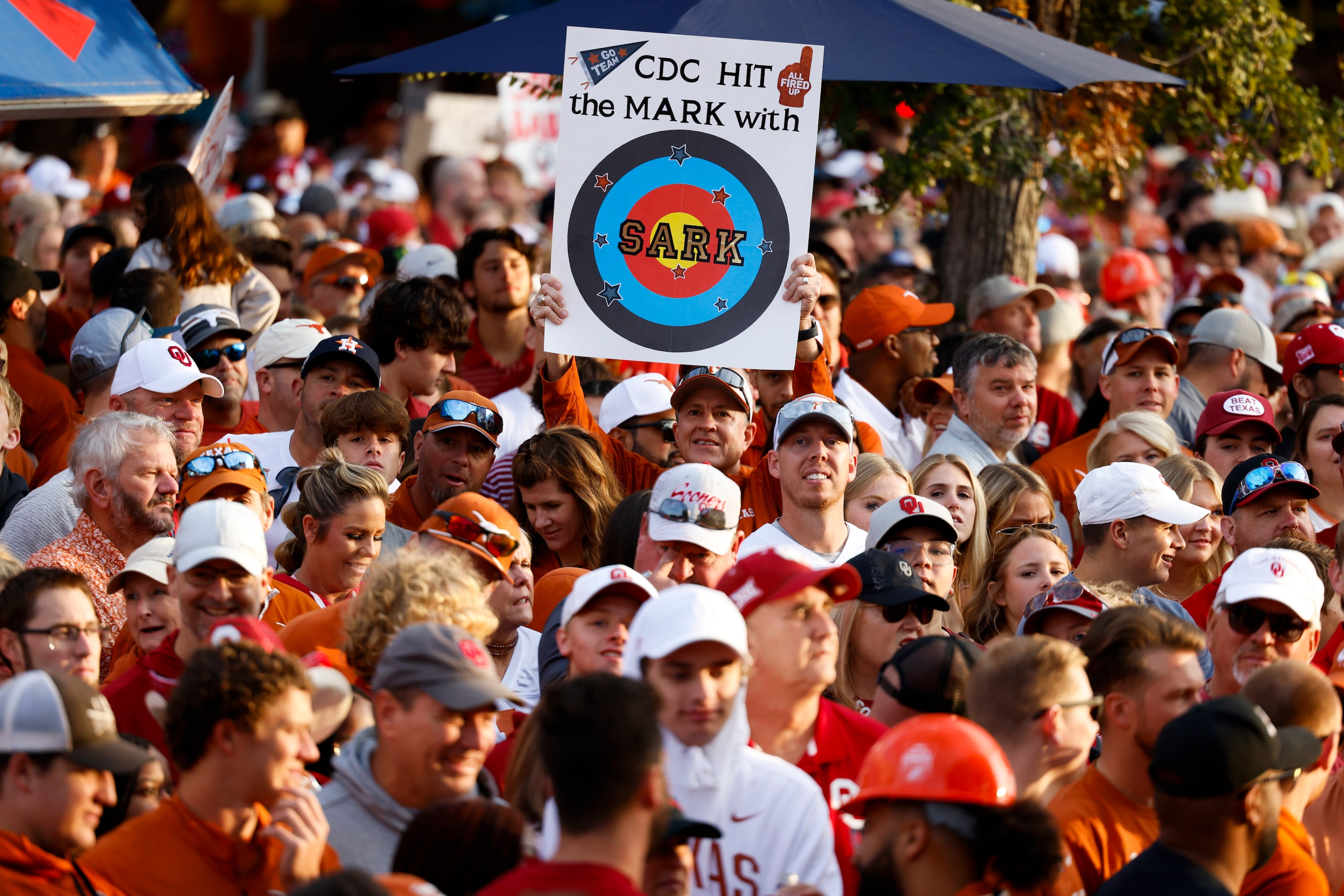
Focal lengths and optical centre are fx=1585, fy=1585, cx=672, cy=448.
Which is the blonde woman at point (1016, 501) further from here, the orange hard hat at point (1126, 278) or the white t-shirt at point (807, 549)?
→ the orange hard hat at point (1126, 278)

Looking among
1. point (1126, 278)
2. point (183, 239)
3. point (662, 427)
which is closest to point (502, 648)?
point (662, 427)

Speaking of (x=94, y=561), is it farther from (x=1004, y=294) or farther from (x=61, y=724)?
(x=1004, y=294)

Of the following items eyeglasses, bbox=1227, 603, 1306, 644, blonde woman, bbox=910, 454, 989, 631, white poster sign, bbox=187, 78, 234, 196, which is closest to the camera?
eyeglasses, bbox=1227, 603, 1306, 644

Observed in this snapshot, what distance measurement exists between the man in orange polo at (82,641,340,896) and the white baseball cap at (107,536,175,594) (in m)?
1.27

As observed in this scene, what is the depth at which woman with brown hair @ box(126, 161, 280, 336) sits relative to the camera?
7.86m

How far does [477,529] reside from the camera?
4754 mm

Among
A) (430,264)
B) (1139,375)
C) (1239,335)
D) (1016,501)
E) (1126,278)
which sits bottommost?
(1016,501)

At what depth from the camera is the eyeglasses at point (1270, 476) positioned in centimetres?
607

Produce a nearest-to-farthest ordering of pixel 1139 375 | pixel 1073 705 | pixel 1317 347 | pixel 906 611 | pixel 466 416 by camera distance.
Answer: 1. pixel 1073 705
2. pixel 906 611
3. pixel 466 416
4. pixel 1139 375
5. pixel 1317 347

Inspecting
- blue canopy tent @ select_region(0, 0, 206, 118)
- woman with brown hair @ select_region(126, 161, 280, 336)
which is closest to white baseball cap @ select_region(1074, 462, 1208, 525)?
woman with brown hair @ select_region(126, 161, 280, 336)

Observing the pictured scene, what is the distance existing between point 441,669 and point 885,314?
4.84 m

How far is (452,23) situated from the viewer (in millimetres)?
22734

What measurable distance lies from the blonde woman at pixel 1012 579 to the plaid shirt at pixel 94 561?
2917 mm

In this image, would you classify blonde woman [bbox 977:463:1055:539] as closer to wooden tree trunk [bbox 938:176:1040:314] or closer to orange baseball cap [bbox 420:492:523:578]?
orange baseball cap [bbox 420:492:523:578]
